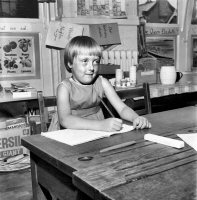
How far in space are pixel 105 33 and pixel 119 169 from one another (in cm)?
250

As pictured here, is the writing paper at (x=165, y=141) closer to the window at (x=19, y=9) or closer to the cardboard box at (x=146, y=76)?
the cardboard box at (x=146, y=76)

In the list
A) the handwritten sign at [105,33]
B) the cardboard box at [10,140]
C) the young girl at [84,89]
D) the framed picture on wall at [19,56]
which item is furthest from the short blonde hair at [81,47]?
the handwritten sign at [105,33]

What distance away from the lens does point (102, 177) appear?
2.39 feet

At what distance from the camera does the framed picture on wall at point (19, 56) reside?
282cm

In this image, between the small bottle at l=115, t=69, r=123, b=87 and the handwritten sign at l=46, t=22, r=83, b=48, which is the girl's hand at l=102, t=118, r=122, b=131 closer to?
the small bottle at l=115, t=69, r=123, b=87

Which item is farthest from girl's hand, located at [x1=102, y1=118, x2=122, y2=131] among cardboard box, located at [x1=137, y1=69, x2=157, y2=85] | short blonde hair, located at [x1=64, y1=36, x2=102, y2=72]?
cardboard box, located at [x1=137, y1=69, x2=157, y2=85]

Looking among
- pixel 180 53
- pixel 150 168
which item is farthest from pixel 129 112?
pixel 180 53

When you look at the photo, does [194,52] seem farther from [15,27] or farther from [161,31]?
[15,27]

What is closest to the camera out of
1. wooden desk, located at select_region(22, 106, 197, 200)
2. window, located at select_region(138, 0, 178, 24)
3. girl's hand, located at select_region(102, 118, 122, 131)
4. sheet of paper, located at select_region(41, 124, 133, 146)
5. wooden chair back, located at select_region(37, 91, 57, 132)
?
wooden desk, located at select_region(22, 106, 197, 200)

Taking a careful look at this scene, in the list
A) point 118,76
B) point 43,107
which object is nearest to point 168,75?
point 118,76

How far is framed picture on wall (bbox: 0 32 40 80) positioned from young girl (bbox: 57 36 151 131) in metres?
1.36

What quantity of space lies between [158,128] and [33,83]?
6.41ft

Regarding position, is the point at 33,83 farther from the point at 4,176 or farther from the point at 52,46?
the point at 4,176

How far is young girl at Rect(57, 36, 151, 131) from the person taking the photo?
4.87ft
